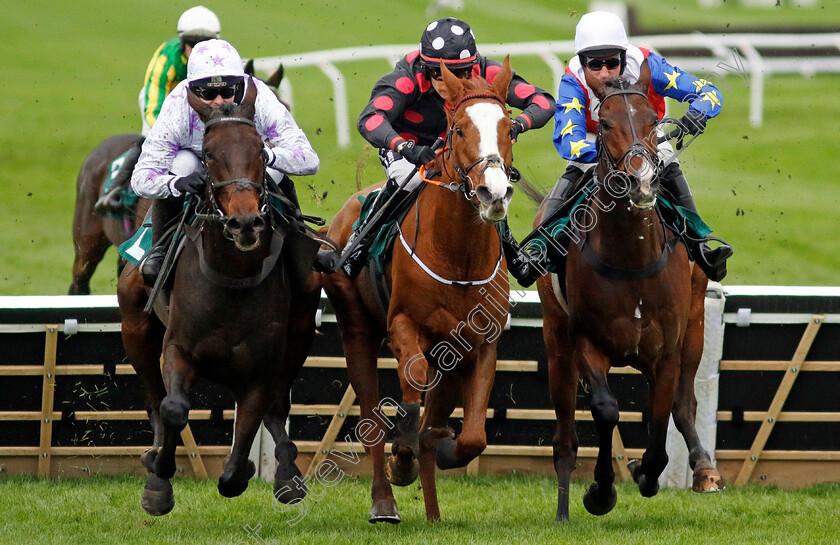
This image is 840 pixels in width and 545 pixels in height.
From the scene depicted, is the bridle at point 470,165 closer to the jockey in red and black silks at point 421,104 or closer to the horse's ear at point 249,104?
the jockey in red and black silks at point 421,104

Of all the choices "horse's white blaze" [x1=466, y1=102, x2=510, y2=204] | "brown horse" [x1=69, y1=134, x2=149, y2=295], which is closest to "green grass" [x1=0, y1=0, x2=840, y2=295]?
"brown horse" [x1=69, y1=134, x2=149, y2=295]

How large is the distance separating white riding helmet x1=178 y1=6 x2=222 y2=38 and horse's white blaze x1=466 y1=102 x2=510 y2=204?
4604 millimetres

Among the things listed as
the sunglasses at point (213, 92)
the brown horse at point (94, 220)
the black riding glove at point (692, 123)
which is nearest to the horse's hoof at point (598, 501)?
the black riding glove at point (692, 123)

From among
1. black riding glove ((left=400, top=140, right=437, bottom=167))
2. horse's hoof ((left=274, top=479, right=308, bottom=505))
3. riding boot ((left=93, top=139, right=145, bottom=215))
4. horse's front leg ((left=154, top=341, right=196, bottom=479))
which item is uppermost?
black riding glove ((left=400, top=140, right=437, bottom=167))

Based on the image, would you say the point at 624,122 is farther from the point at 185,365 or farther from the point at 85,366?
the point at 85,366

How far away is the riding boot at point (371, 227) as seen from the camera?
23.4ft

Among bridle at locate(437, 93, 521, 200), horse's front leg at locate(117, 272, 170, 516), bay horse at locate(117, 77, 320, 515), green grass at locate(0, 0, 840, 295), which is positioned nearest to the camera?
bridle at locate(437, 93, 521, 200)

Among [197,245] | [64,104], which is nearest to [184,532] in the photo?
[197,245]

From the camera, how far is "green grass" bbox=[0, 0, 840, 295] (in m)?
17.0

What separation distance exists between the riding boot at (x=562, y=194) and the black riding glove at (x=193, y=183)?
1.95 meters

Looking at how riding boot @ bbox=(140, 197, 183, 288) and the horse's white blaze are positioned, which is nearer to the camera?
the horse's white blaze

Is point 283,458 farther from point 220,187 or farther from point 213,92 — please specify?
point 213,92

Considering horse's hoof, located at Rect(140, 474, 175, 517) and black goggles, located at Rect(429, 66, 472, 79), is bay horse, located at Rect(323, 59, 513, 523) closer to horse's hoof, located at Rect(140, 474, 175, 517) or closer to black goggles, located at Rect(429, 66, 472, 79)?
black goggles, located at Rect(429, 66, 472, 79)

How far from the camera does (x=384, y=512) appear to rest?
274 inches
